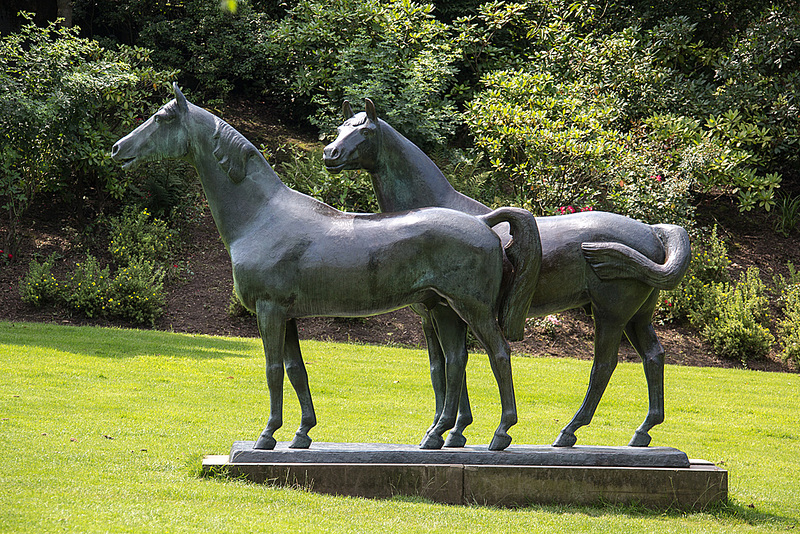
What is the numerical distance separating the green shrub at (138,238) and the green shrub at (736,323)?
10.5m

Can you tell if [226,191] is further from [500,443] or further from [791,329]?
[791,329]

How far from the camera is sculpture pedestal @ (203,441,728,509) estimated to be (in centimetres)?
611

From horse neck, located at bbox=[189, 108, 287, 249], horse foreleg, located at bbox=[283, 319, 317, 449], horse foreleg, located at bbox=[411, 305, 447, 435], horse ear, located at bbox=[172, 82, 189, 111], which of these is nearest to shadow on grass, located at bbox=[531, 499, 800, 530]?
horse foreleg, located at bbox=[411, 305, 447, 435]

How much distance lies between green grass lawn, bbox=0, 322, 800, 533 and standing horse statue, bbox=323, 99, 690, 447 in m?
1.24

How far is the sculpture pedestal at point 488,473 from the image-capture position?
20.0 feet

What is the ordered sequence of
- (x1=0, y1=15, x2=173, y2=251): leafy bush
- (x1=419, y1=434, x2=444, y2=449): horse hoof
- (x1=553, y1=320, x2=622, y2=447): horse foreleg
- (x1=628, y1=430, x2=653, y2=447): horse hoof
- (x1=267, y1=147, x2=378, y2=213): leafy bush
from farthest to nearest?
(x1=267, y1=147, x2=378, y2=213): leafy bush → (x1=0, y1=15, x2=173, y2=251): leafy bush → (x1=628, y1=430, x2=653, y2=447): horse hoof → (x1=553, y1=320, x2=622, y2=447): horse foreleg → (x1=419, y1=434, x2=444, y2=449): horse hoof

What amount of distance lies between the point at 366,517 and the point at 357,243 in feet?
6.68

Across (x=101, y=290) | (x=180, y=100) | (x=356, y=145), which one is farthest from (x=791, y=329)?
(x=180, y=100)

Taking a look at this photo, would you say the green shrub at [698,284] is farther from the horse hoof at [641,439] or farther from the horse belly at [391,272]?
the horse belly at [391,272]

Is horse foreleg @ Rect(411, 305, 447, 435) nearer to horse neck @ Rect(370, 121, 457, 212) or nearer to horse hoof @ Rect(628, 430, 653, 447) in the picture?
horse neck @ Rect(370, 121, 457, 212)

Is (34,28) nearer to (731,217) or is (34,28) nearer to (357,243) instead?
(357,243)

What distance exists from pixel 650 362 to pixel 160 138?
14.6ft

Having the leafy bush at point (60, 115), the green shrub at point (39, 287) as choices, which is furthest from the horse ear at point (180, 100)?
the leafy bush at point (60, 115)

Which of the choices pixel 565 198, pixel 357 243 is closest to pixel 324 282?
pixel 357 243
